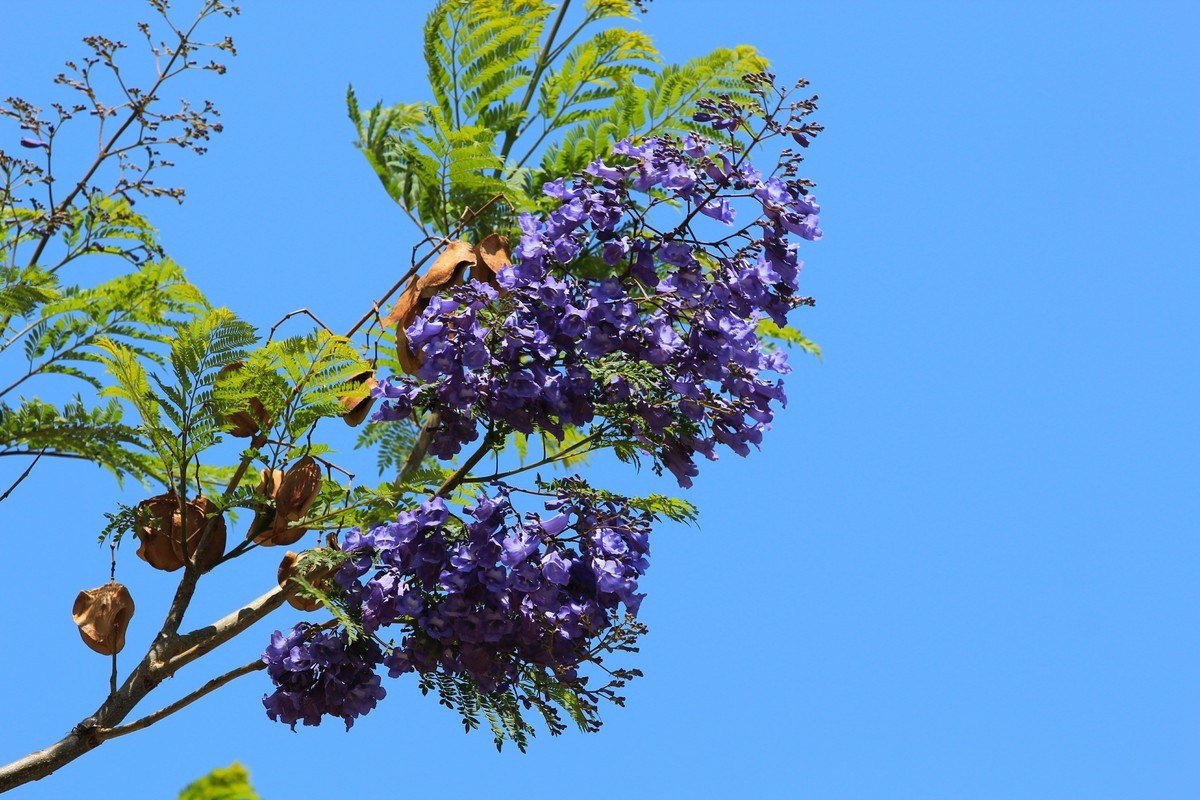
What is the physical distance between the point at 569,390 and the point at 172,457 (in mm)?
1250

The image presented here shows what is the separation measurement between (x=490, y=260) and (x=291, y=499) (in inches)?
37.1

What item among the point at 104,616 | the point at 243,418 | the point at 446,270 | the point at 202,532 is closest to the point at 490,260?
the point at 446,270

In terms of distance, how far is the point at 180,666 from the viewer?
4121 millimetres

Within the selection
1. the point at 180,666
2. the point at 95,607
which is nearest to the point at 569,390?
the point at 180,666

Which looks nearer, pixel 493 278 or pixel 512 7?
pixel 493 278

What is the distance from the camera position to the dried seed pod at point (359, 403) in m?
4.27

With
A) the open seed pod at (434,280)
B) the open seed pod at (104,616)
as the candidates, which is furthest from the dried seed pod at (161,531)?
the open seed pod at (434,280)

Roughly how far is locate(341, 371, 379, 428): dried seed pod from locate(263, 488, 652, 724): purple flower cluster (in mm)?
390

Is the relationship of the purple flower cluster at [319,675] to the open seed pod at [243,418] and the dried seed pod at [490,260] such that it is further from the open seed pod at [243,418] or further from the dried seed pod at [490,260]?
the dried seed pod at [490,260]

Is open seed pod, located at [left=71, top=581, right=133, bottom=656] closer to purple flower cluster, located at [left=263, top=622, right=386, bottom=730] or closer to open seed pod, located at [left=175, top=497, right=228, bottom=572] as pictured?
open seed pod, located at [left=175, top=497, right=228, bottom=572]

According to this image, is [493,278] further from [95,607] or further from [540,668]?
[95,607]

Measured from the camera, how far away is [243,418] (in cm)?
440

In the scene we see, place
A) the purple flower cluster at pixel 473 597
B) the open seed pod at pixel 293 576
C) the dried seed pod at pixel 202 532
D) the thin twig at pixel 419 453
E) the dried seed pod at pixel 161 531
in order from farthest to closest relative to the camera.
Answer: the thin twig at pixel 419 453 → the dried seed pod at pixel 161 531 → the dried seed pod at pixel 202 532 → the open seed pod at pixel 293 576 → the purple flower cluster at pixel 473 597

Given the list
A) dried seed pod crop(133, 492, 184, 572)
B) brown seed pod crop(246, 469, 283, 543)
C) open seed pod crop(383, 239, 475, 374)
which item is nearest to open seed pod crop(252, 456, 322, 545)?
brown seed pod crop(246, 469, 283, 543)
